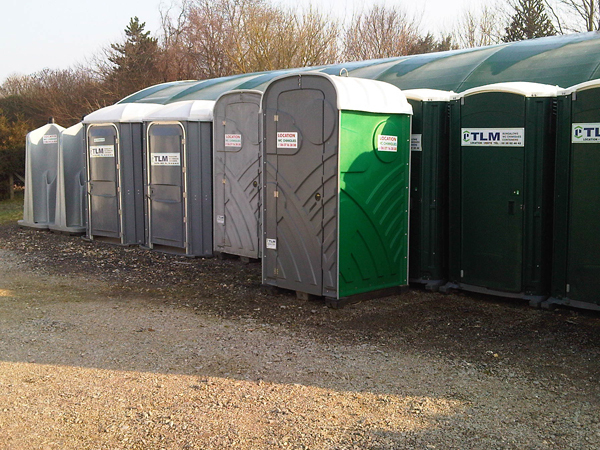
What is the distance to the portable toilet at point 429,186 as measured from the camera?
701 centimetres

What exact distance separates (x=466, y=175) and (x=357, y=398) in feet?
11.0

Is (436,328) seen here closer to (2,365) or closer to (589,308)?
(589,308)

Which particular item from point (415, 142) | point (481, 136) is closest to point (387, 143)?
point (415, 142)

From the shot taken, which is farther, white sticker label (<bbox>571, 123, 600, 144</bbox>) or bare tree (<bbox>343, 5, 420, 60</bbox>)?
bare tree (<bbox>343, 5, 420, 60</bbox>)

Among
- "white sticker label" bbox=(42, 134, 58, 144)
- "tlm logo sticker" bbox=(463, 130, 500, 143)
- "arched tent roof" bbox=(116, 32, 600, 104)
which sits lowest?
"tlm logo sticker" bbox=(463, 130, 500, 143)

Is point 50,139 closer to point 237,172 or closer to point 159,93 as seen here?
point 159,93

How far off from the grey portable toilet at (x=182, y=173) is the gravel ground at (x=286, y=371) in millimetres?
2082

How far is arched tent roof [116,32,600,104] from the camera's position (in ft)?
24.0

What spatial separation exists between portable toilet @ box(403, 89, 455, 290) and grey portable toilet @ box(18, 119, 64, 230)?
7.46 m

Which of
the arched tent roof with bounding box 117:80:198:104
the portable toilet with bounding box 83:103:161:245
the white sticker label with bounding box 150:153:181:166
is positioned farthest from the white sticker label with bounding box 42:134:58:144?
the white sticker label with bounding box 150:153:181:166

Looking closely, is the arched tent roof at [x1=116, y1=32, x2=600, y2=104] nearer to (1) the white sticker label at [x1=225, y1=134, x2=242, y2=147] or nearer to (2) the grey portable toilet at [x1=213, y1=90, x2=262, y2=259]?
(2) the grey portable toilet at [x1=213, y1=90, x2=262, y2=259]

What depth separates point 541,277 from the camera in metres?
6.34

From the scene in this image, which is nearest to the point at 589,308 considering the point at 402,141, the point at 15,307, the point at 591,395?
the point at 591,395

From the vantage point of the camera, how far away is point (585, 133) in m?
5.81
